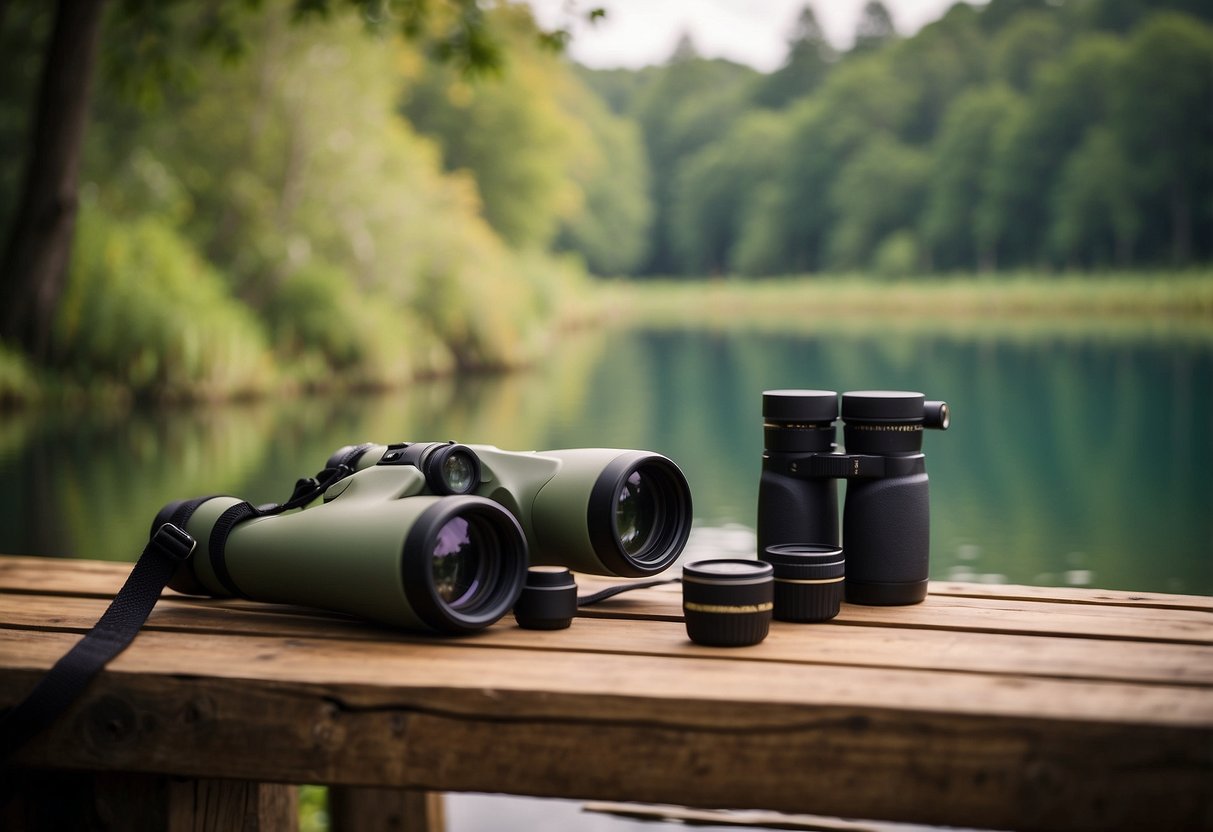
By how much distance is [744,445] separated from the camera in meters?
8.39

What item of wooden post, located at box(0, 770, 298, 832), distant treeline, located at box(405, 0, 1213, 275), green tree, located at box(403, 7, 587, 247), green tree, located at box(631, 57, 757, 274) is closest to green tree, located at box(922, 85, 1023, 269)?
distant treeline, located at box(405, 0, 1213, 275)

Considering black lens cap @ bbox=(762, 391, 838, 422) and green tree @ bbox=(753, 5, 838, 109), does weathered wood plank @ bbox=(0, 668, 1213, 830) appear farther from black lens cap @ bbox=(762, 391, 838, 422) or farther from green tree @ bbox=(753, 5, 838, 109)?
green tree @ bbox=(753, 5, 838, 109)

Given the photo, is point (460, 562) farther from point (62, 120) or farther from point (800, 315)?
point (800, 315)

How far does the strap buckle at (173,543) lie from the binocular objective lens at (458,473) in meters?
0.38

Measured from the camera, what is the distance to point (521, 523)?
1894mm

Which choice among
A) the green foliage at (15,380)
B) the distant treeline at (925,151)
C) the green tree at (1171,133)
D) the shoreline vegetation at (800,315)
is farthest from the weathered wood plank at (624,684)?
the green tree at (1171,133)

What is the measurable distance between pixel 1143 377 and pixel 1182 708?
11.7 meters

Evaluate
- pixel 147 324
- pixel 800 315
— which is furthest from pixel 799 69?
pixel 147 324

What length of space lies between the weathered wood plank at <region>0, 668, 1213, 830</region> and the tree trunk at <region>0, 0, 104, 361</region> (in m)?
7.05

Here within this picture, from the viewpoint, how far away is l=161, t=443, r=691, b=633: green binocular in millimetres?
1615

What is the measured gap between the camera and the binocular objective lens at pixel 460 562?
1.64 metres

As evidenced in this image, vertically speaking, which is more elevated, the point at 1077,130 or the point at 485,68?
the point at 1077,130

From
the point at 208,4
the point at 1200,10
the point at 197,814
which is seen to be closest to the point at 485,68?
the point at 197,814

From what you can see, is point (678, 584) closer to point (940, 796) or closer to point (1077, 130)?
point (940, 796)
